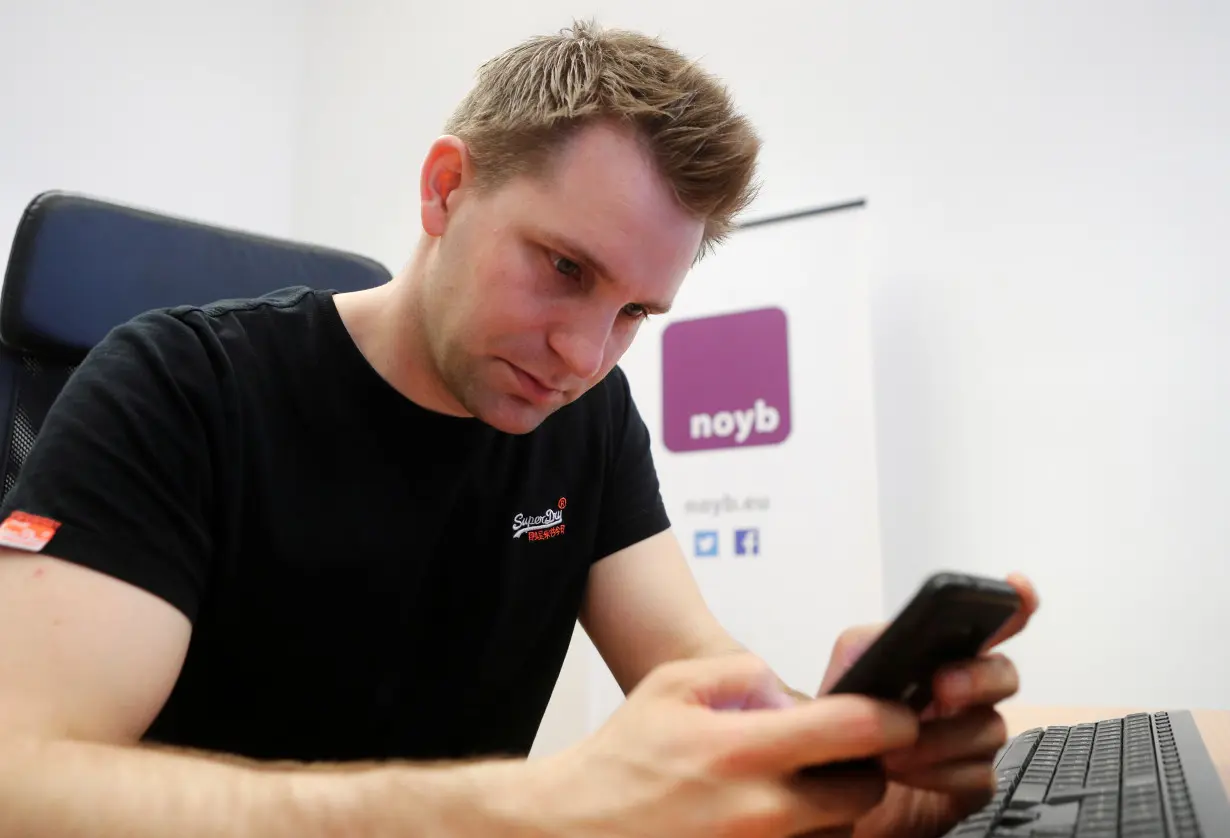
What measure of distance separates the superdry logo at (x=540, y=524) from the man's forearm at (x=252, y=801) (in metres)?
0.52

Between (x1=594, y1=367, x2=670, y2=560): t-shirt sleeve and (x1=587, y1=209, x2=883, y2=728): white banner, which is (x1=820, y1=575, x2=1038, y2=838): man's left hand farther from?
(x1=587, y1=209, x2=883, y2=728): white banner

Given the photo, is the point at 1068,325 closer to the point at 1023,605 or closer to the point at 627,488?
the point at 627,488

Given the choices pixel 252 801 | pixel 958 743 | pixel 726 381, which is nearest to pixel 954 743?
pixel 958 743

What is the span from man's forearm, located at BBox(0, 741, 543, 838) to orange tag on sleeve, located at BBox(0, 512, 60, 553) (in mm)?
181

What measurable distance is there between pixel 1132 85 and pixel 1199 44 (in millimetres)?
130

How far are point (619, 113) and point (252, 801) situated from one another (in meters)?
0.66

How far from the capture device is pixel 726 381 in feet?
6.34

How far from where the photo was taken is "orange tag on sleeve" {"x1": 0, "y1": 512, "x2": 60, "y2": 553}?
2.00 ft

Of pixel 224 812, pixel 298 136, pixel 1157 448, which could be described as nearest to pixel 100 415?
pixel 224 812

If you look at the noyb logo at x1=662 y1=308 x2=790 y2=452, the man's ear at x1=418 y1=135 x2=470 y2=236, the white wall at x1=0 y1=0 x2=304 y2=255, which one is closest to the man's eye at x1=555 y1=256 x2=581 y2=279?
the man's ear at x1=418 y1=135 x2=470 y2=236

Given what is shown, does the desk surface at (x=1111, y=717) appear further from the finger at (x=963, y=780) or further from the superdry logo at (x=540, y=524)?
the superdry logo at (x=540, y=524)

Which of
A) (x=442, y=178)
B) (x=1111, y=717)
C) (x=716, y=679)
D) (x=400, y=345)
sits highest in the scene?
(x=442, y=178)

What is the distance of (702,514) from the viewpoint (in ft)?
6.26

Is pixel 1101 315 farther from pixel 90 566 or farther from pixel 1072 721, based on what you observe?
pixel 90 566
